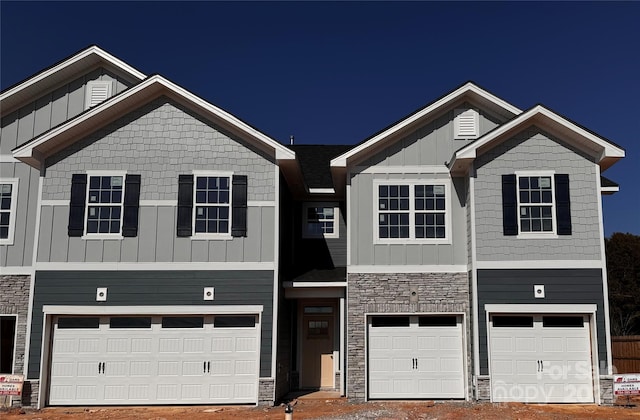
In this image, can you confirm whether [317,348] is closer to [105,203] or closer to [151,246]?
[151,246]

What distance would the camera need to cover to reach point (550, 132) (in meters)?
14.8

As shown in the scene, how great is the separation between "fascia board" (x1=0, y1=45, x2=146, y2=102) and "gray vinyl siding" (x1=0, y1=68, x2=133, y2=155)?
612 mm

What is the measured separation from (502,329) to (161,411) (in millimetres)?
8189

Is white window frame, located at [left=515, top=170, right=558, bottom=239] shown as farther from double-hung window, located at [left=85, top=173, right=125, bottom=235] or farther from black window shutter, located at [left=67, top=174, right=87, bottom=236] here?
black window shutter, located at [left=67, top=174, right=87, bottom=236]

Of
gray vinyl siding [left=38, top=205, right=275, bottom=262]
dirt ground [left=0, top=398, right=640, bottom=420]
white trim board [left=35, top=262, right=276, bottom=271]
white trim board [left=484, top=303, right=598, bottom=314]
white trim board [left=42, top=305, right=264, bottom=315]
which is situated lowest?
dirt ground [left=0, top=398, right=640, bottom=420]

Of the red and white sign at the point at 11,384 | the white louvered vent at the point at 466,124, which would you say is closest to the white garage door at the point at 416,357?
the white louvered vent at the point at 466,124

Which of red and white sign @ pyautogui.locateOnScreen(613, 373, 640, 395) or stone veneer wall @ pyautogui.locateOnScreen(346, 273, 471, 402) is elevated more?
Answer: stone veneer wall @ pyautogui.locateOnScreen(346, 273, 471, 402)

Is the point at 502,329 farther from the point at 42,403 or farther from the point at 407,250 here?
the point at 42,403

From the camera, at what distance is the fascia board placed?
15852 mm

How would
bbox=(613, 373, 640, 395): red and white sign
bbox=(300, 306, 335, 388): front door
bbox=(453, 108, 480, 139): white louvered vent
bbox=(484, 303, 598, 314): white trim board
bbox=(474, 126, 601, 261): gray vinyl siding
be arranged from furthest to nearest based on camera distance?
bbox=(300, 306, 335, 388): front door
bbox=(453, 108, 480, 139): white louvered vent
bbox=(474, 126, 601, 261): gray vinyl siding
bbox=(484, 303, 598, 314): white trim board
bbox=(613, 373, 640, 395): red and white sign

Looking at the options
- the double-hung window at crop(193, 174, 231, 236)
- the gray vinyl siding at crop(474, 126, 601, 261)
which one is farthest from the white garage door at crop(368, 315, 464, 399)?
the double-hung window at crop(193, 174, 231, 236)

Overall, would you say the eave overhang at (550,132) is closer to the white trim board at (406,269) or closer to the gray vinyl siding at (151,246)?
the white trim board at (406,269)

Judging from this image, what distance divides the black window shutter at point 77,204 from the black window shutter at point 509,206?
10.3 meters

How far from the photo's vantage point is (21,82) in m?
15.8
